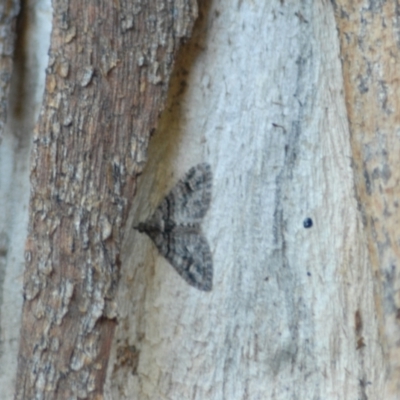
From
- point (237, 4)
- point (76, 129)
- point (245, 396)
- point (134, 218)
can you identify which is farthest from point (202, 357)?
point (237, 4)

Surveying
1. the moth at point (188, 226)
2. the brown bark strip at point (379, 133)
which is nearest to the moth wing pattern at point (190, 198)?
the moth at point (188, 226)

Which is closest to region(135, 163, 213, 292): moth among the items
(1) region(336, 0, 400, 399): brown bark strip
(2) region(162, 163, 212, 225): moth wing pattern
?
(2) region(162, 163, 212, 225): moth wing pattern

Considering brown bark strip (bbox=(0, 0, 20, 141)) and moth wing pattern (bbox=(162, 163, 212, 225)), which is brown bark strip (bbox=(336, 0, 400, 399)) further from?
brown bark strip (bbox=(0, 0, 20, 141))

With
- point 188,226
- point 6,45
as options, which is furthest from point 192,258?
point 6,45

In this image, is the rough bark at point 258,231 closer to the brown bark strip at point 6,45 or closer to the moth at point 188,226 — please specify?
the moth at point 188,226

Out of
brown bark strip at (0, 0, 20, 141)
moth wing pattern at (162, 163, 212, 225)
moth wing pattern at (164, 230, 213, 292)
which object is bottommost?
moth wing pattern at (164, 230, 213, 292)

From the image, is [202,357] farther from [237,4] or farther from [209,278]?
[237,4]

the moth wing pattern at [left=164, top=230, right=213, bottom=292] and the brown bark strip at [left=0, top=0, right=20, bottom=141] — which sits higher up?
the brown bark strip at [left=0, top=0, right=20, bottom=141]

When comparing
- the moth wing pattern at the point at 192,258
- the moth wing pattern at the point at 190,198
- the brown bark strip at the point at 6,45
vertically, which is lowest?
the moth wing pattern at the point at 192,258
